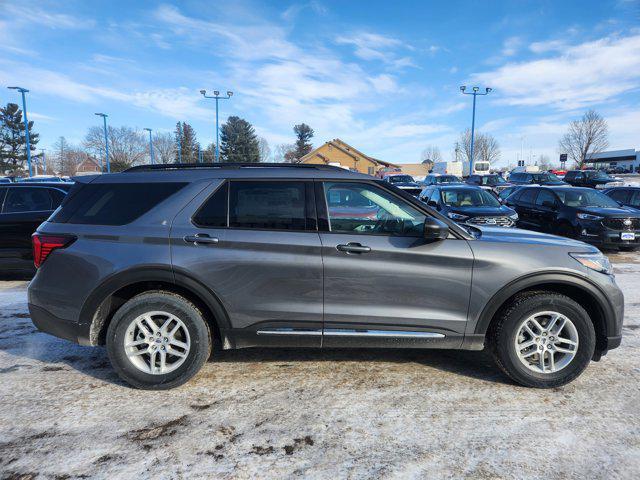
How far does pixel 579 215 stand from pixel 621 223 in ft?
2.75

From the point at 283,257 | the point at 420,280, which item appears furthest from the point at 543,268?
the point at 283,257

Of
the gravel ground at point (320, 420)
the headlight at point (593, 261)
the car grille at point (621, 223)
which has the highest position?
the headlight at point (593, 261)

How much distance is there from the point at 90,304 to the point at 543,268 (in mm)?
3620

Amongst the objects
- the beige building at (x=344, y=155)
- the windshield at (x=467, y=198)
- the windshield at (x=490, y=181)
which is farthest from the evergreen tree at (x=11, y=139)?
the windshield at (x=467, y=198)

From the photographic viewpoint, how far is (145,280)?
3303 millimetres

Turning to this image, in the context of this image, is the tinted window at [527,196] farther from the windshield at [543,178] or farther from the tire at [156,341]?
the windshield at [543,178]

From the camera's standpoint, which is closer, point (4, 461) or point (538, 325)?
point (4, 461)

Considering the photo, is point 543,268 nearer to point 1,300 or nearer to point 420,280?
point 420,280

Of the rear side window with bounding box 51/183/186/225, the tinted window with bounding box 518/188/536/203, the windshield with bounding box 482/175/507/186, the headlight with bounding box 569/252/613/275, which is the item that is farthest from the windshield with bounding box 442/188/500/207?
the windshield with bounding box 482/175/507/186

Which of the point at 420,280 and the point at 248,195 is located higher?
the point at 248,195

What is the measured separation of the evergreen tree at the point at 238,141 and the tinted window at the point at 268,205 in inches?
2536

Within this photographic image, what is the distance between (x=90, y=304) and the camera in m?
3.33

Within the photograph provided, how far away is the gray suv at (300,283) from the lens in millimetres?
3270

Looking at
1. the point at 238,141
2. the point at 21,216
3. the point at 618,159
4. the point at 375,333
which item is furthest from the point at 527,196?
the point at 618,159
